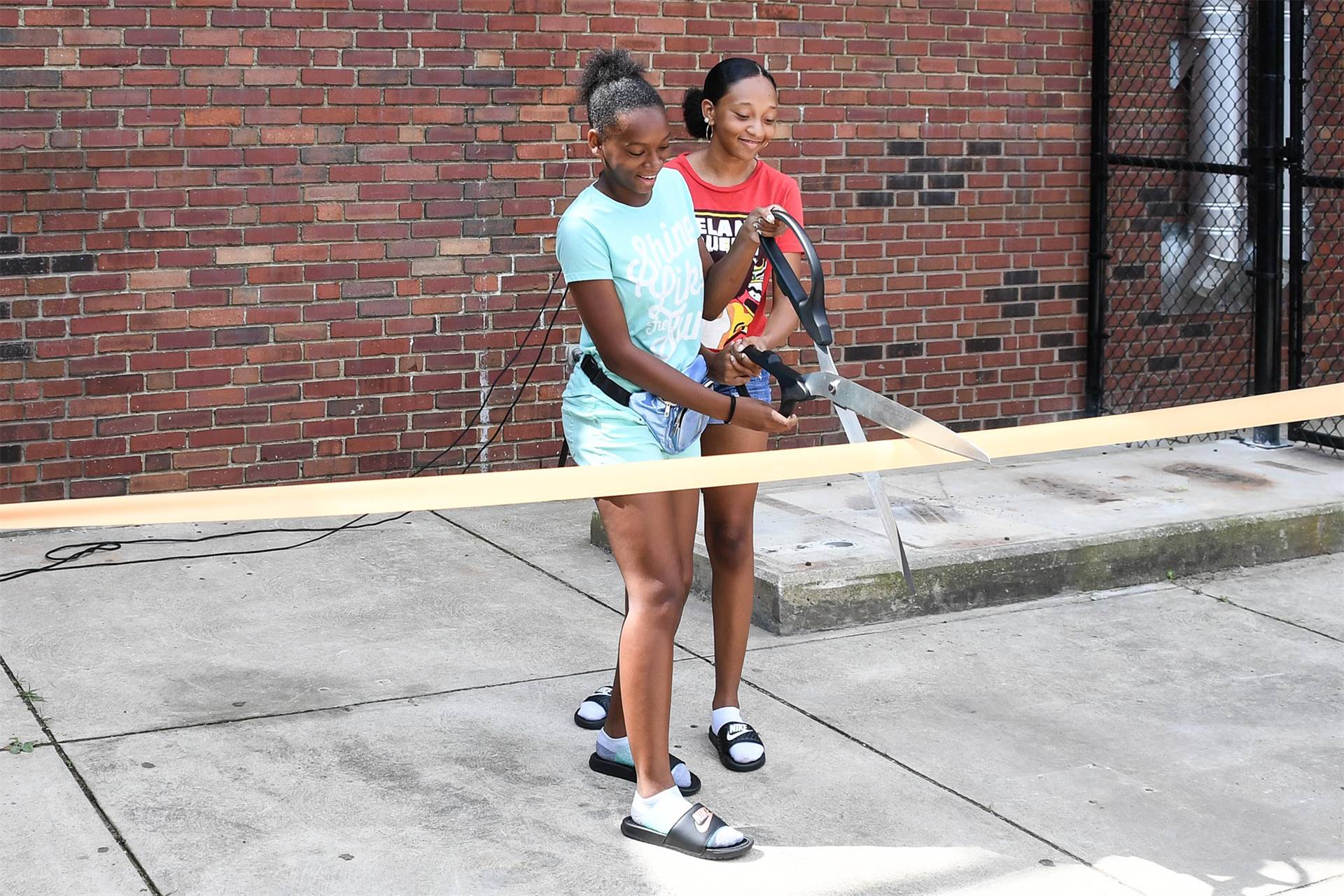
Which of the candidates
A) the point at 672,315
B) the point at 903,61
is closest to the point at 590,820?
the point at 672,315

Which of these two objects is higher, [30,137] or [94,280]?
[30,137]

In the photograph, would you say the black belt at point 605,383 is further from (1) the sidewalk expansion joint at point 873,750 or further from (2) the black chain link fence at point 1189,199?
(2) the black chain link fence at point 1189,199

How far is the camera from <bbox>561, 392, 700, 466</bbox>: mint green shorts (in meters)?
3.49

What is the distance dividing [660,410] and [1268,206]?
5094 millimetres

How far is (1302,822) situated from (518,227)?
430cm

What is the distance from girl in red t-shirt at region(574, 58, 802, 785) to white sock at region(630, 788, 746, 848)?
26 centimetres

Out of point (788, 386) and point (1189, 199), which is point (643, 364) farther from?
point (1189, 199)

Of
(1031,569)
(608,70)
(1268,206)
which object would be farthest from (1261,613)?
(608,70)

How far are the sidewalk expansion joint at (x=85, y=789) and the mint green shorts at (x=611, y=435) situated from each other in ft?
4.18

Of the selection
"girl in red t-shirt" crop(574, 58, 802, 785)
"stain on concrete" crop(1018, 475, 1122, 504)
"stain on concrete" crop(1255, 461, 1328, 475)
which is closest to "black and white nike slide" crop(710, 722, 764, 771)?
"girl in red t-shirt" crop(574, 58, 802, 785)

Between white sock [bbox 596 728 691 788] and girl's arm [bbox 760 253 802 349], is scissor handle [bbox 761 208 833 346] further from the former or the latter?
white sock [bbox 596 728 691 788]

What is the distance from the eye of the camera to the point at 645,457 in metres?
3.49

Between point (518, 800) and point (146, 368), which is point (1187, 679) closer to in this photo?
point (518, 800)

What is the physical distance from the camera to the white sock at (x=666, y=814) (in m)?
3.47
